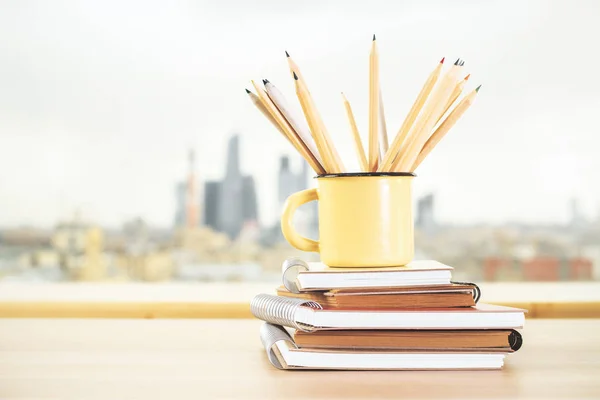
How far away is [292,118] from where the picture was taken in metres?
0.73

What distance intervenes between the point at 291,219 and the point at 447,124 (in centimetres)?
20

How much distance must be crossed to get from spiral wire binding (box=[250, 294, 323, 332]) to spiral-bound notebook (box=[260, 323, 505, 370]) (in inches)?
0.9

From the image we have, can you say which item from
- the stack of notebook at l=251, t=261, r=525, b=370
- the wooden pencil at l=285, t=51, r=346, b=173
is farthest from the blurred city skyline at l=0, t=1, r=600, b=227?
the stack of notebook at l=251, t=261, r=525, b=370

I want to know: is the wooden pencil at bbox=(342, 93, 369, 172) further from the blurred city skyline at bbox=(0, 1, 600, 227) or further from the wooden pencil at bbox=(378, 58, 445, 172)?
the blurred city skyline at bbox=(0, 1, 600, 227)

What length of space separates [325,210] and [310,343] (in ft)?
0.56

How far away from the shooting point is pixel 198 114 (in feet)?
6.68

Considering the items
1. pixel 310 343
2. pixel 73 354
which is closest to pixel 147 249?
pixel 73 354

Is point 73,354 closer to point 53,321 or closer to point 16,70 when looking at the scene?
point 53,321

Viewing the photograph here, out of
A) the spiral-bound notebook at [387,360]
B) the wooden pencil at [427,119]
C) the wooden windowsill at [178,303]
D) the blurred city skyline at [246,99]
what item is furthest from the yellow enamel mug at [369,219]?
the blurred city skyline at [246,99]

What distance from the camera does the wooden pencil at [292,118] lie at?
72 cm

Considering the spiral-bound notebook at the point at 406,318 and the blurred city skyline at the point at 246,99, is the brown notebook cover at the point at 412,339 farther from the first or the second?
the blurred city skyline at the point at 246,99

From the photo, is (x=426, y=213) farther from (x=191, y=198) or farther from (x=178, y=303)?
(x=178, y=303)

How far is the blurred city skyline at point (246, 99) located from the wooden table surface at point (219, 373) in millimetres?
1154

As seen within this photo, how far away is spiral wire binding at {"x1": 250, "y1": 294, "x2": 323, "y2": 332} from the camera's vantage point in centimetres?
65
